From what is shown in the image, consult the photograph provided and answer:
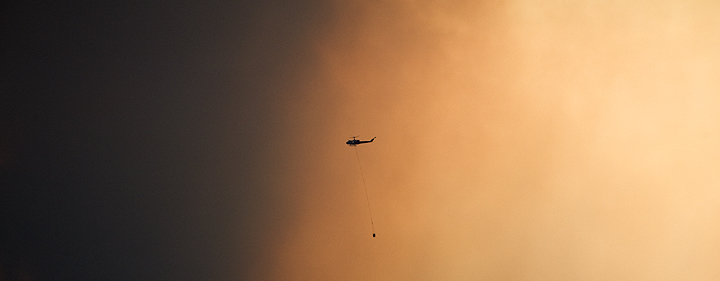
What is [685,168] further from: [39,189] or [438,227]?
[39,189]

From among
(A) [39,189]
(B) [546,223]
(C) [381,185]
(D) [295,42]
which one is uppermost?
(D) [295,42]

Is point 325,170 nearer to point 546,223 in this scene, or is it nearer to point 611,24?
point 546,223

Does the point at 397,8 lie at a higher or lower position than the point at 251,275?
higher

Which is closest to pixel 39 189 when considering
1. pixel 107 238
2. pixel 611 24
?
pixel 107 238

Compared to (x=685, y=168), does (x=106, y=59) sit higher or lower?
higher

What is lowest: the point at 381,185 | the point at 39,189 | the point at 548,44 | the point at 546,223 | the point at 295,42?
the point at 546,223

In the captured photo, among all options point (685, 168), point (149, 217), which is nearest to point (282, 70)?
point (149, 217)
